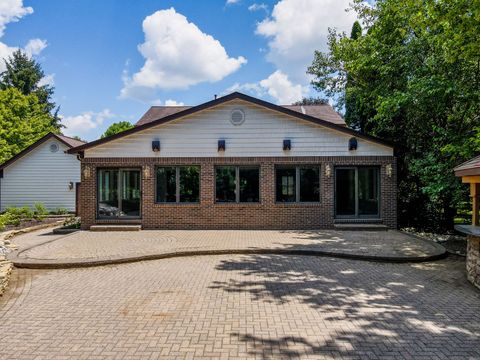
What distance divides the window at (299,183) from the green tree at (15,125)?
23328 millimetres

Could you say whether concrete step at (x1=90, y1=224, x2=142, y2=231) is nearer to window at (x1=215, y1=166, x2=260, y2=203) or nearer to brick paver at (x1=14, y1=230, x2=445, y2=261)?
brick paver at (x1=14, y1=230, x2=445, y2=261)

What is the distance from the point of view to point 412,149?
13930mm

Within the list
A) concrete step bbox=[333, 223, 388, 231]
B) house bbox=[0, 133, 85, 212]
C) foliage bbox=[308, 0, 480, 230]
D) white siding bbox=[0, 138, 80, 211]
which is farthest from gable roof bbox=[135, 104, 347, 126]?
concrete step bbox=[333, 223, 388, 231]

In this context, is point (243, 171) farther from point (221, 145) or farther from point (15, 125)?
point (15, 125)

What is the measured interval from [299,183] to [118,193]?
685 centimetres

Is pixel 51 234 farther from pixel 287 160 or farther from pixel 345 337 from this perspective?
pixel 345 337

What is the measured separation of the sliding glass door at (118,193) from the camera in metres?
13.1

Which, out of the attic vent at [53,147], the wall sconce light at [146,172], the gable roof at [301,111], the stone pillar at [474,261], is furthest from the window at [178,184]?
the attic vent at [53,147]

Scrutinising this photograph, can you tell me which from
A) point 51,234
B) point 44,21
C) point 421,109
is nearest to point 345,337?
point 421,109

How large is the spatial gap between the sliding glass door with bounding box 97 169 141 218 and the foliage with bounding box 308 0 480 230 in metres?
9.44

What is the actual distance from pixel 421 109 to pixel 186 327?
35.8 ft

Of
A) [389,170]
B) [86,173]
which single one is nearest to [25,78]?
A: [86,173]

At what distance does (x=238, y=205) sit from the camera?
1286 centimetres

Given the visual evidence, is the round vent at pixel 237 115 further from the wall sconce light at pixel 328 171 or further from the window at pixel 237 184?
the wall sconce light at pixel 328 171
